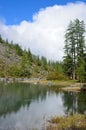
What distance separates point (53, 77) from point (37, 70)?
83.3 m

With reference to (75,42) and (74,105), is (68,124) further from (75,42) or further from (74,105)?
(75,42)

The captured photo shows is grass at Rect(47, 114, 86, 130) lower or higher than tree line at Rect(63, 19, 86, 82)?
lower

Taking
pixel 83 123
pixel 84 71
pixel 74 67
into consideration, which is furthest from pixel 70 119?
pixel 74 67

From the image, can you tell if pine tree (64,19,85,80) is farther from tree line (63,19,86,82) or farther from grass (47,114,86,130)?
grass (47,114,86,130)

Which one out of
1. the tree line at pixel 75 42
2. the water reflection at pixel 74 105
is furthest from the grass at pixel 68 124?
the tree line at pixel 75 42

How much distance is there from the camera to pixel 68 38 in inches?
3713

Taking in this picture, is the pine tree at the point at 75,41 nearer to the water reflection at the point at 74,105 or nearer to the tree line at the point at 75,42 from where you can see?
the tree line at the point at 75,42

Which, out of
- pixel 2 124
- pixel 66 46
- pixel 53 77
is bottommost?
pixel 2 124

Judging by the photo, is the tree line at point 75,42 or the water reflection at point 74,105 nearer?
the water reflection at point 74,105

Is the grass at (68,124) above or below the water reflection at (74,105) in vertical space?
below

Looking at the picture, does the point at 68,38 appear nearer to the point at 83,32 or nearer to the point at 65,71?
the point at 83,32

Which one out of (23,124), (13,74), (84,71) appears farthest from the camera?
(13,74)

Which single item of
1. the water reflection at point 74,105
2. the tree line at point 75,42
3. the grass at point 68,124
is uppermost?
the tree line at point 75,42

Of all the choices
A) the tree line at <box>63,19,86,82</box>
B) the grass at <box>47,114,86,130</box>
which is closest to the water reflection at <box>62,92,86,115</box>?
the grass at <box>47,114,86,130</box>
